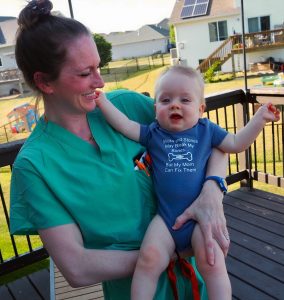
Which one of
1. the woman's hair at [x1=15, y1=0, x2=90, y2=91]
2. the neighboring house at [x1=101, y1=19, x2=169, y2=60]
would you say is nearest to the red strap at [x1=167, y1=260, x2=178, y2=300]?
the woman's hair at [x1=15, y1=0, x2=90, y2=91]

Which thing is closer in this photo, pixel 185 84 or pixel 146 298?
pixel 146 298

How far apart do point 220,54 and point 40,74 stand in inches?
839

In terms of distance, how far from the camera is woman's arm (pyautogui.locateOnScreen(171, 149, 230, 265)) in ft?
3.76

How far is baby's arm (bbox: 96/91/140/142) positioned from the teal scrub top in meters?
0.03

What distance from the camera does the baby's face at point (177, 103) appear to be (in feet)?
4.40

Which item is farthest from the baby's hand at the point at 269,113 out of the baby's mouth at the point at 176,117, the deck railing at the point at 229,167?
the deck railing at the point at 229,167

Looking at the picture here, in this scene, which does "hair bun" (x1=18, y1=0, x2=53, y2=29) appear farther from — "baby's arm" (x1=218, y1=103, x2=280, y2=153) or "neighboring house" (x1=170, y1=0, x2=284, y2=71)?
"neighboring house" (x1=170, y1=0, x2=284, y2=71)

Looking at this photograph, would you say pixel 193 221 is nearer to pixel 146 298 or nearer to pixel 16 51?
pixel 146 298

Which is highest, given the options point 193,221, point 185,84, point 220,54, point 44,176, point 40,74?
point 40,74

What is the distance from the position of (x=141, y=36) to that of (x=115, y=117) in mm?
58225

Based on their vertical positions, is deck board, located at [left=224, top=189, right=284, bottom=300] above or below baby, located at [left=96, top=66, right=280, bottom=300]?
below

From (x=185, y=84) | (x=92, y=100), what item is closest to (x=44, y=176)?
(x=92, y=100)

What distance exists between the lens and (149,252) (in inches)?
44.6

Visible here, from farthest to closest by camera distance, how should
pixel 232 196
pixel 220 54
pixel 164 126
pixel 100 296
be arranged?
pixel 220 54 → pixel 232 196 → pixel 100 296 → pixel 164 126
